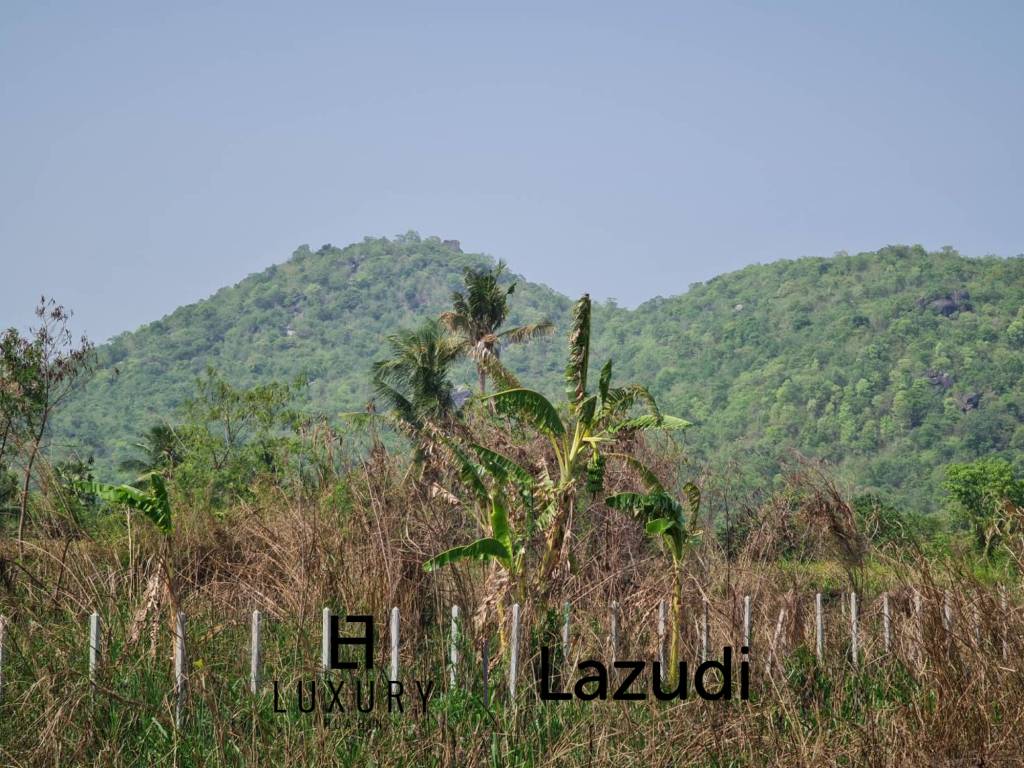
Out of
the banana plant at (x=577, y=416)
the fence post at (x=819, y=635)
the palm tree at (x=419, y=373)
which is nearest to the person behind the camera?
the fence post at (x=819, y=635)

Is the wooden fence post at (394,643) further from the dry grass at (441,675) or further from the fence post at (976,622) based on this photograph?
the fence post at (976,622)

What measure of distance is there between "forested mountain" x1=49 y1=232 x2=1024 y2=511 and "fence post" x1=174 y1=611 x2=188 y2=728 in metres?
36.4

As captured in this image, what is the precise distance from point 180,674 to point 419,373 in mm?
30610

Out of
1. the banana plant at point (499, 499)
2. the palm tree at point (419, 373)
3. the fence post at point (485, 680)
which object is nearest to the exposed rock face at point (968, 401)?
the palm tree at point (419, 373)

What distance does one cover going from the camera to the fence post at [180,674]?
6773mm

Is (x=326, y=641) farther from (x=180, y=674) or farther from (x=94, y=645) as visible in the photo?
(x=94, y=645)

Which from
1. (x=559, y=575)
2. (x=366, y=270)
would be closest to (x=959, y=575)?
(x=559, y=575)

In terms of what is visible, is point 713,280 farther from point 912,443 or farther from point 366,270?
point 912,443

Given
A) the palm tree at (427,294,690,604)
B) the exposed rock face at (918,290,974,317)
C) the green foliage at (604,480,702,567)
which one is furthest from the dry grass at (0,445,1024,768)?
the exposed rock face at (918,290,974,317)

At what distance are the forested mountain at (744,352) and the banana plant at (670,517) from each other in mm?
31202

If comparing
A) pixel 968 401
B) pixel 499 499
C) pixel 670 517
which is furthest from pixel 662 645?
pixel 968 401

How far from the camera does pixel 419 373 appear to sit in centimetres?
3734

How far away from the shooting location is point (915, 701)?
596cm

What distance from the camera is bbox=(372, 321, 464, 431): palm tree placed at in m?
37.1
